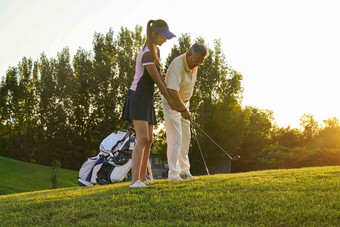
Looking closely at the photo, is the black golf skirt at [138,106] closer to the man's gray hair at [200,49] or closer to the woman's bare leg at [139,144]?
the woman's bare leg at [139,144]

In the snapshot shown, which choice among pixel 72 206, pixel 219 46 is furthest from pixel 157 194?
pixel 219 46

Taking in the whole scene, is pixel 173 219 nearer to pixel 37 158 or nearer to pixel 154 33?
pixel 154 33

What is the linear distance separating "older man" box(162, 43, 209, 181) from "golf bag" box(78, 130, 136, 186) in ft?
8.61

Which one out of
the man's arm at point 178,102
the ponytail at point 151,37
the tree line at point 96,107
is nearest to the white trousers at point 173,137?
the man's arm at point 178,102

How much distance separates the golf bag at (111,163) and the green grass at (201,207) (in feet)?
13.2

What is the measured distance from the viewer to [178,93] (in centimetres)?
643

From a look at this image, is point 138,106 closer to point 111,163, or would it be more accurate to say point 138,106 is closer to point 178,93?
point 178,93

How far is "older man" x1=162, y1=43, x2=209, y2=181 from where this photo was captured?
6.38 m

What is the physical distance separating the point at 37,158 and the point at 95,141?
6.61 meters

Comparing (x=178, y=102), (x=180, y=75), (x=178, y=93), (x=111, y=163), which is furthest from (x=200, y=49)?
(x=111, y=163)

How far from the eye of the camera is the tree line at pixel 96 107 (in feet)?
116

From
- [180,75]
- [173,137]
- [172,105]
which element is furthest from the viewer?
[173,137]

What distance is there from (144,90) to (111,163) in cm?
405

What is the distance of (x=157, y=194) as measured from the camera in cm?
491
